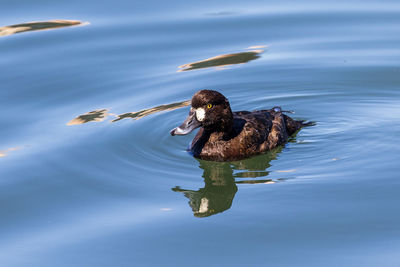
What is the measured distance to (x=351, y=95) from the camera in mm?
10969

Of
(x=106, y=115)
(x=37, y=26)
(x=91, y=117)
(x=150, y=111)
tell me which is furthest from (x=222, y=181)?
(x=37, y=26)

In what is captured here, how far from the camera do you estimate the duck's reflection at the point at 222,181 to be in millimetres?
7645

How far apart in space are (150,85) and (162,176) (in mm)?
3494

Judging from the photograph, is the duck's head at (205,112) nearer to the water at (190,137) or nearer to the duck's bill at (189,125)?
the duck's bill at (189,125)

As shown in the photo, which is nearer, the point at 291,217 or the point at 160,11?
the point at 291,217

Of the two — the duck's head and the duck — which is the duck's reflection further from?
the duck's head

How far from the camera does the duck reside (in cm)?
880

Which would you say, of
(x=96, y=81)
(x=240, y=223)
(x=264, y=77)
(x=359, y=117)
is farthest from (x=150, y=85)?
(x=240, y=223)

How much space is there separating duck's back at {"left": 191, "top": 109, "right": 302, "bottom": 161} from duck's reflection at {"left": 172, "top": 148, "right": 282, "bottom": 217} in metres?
0.10

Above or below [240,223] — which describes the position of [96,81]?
above

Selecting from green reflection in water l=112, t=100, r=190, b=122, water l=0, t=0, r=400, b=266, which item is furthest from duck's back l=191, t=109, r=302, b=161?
green reflection in water l=112, t=100, r=190, b=122

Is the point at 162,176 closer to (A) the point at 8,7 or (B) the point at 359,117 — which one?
(B) the point at 359,117

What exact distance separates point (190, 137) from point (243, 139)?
3.86 ft

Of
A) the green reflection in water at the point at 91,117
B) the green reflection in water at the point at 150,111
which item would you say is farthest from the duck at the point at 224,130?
the green reflection in water at the point at 91,117
